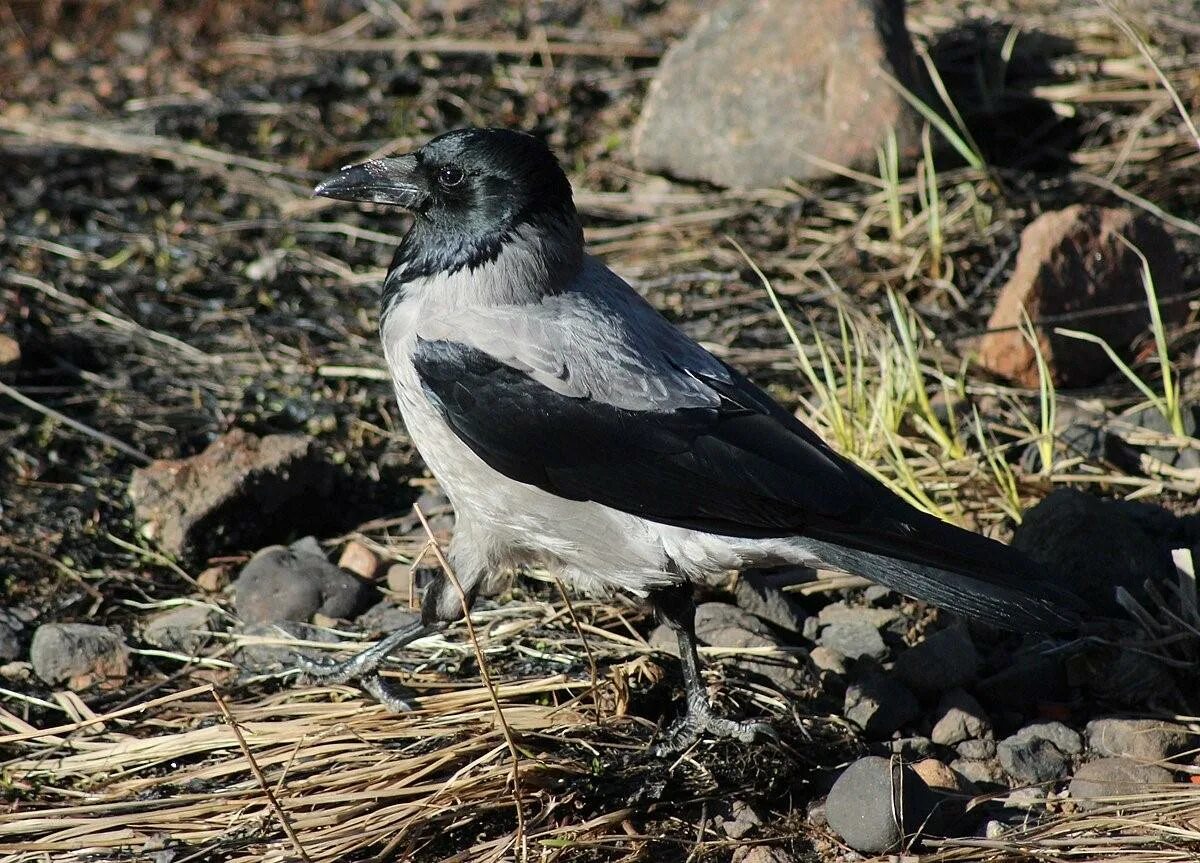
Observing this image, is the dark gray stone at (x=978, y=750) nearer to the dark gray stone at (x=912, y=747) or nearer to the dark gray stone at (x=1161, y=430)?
the dark gray stone at (x=912, y=747)

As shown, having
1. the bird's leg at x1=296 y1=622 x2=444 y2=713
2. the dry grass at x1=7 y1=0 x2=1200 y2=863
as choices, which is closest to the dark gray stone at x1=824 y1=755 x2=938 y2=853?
the dry grass at x1=7 y1=0 x2=1200 y2=863

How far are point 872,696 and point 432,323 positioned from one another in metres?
1.54

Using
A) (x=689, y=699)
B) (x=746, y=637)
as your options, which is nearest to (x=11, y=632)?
(x=689, y=699)

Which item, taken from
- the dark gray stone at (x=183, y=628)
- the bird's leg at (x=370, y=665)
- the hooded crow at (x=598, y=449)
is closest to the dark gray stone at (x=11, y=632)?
the dark gray stone at (x=183, y=628)

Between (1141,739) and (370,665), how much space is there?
206cm

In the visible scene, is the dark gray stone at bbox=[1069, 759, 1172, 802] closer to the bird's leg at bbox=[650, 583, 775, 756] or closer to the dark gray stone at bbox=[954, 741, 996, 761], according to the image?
the dark gray stone at bbox=[954, 741, 996, 761]

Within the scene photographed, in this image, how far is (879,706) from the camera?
12.3ft

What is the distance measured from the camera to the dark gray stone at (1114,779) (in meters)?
3.42

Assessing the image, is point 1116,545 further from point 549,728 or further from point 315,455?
point 315,455

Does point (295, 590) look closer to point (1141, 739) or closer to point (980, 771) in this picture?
point (980, 771)

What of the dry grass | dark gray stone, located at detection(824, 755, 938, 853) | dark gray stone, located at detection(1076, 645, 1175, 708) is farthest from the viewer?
dark gray stone, located at detection(1076, 645, 1175, 708)

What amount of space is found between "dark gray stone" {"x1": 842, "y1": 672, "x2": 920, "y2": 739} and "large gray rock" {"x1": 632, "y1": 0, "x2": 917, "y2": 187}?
2.92 metres

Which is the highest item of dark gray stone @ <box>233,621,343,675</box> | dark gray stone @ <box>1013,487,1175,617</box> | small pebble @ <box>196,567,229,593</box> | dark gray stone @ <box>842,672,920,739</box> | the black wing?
the black wing

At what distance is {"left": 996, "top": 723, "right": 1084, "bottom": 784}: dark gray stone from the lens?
354 cm
